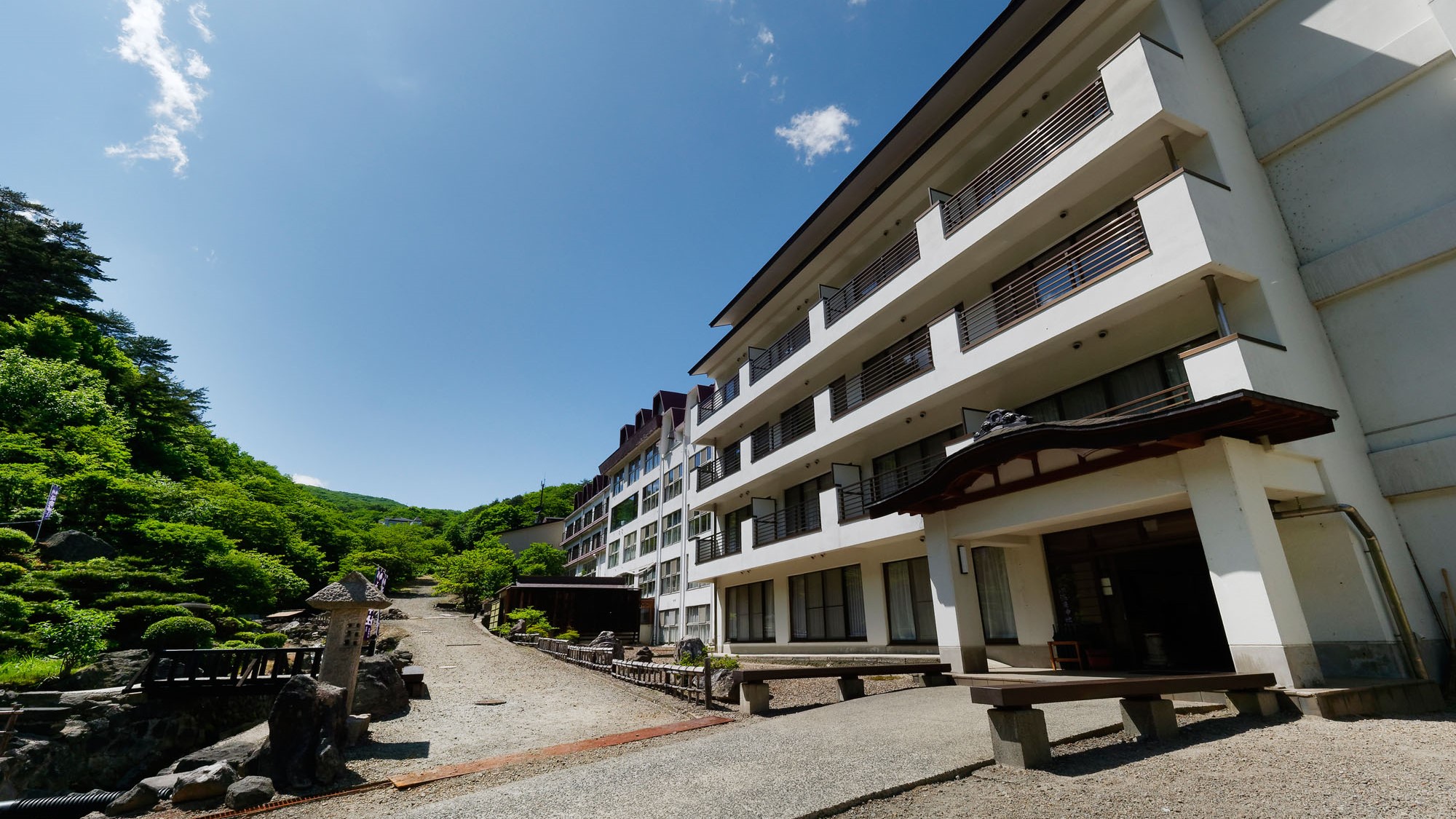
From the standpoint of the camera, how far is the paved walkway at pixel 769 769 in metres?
5.61

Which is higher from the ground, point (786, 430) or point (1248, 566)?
point (786, 430)

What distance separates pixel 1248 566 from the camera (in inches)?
342

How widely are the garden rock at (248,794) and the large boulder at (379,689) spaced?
13.1 ft

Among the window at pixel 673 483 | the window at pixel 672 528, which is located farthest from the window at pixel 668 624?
the window at pixel 673 483

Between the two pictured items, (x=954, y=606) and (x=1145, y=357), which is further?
(x=954, y=606)

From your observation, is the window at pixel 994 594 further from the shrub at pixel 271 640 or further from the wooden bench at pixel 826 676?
the shrub at pixel 271 640

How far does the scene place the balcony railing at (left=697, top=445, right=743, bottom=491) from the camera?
2545cm

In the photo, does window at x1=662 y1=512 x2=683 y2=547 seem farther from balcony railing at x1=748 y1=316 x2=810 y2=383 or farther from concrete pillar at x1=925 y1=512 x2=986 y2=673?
concrete pillar at x1=925 y1=512 x2=986 y2=673

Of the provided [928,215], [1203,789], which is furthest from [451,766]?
[928,215]

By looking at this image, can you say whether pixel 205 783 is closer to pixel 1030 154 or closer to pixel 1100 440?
pixel 1100 440

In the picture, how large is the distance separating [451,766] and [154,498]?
22.8m

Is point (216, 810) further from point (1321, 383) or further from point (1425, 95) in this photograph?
point (1425, 95)

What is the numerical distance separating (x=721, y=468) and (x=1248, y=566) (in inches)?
780

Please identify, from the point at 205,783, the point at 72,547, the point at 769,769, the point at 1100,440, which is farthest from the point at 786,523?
the point at 72,547
